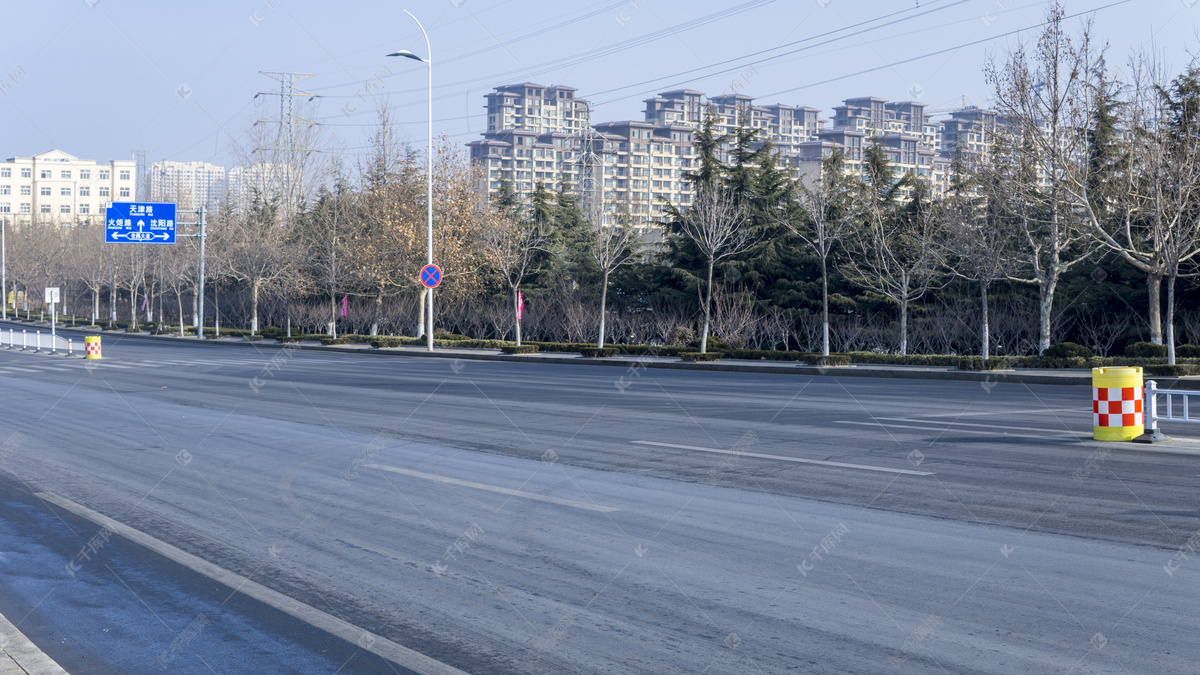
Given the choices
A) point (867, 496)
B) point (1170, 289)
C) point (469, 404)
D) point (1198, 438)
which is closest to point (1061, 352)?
point (1170, 289)

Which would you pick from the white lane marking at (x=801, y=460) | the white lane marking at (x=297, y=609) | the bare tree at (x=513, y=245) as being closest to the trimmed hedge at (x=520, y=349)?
the bare tree at (x=513, y=245)

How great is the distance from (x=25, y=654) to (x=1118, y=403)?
12.3m

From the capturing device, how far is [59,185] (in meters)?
176

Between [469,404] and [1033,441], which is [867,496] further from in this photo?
[469,404]

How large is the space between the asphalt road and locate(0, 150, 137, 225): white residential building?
180287 millimetres

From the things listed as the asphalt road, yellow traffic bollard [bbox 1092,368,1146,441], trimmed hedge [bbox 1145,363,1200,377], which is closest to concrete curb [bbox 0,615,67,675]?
the asphalt road

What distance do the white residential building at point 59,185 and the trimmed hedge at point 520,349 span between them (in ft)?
516

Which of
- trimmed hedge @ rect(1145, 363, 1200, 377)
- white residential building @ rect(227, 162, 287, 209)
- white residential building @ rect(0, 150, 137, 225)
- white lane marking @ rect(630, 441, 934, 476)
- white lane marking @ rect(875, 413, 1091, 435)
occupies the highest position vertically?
white residential building @ rect(0, 150, 137, 225)

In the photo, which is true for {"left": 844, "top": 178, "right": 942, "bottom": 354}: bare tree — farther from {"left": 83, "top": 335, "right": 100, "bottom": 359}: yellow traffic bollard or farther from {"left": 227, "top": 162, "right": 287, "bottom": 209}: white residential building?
{"left": 227, "top": 162, "right": 287, "bottom": 209}: white residential building

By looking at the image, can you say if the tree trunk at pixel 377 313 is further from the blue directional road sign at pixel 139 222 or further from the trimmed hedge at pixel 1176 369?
the trimmed hedge at pixel 1176 369

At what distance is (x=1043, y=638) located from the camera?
493cm

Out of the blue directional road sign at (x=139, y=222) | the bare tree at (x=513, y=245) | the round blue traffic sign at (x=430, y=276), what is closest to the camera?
the round blue traffic sign at (x=430, y=276)

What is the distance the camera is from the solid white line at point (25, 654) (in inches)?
183

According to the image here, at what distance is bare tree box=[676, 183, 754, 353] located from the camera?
35.9 m
